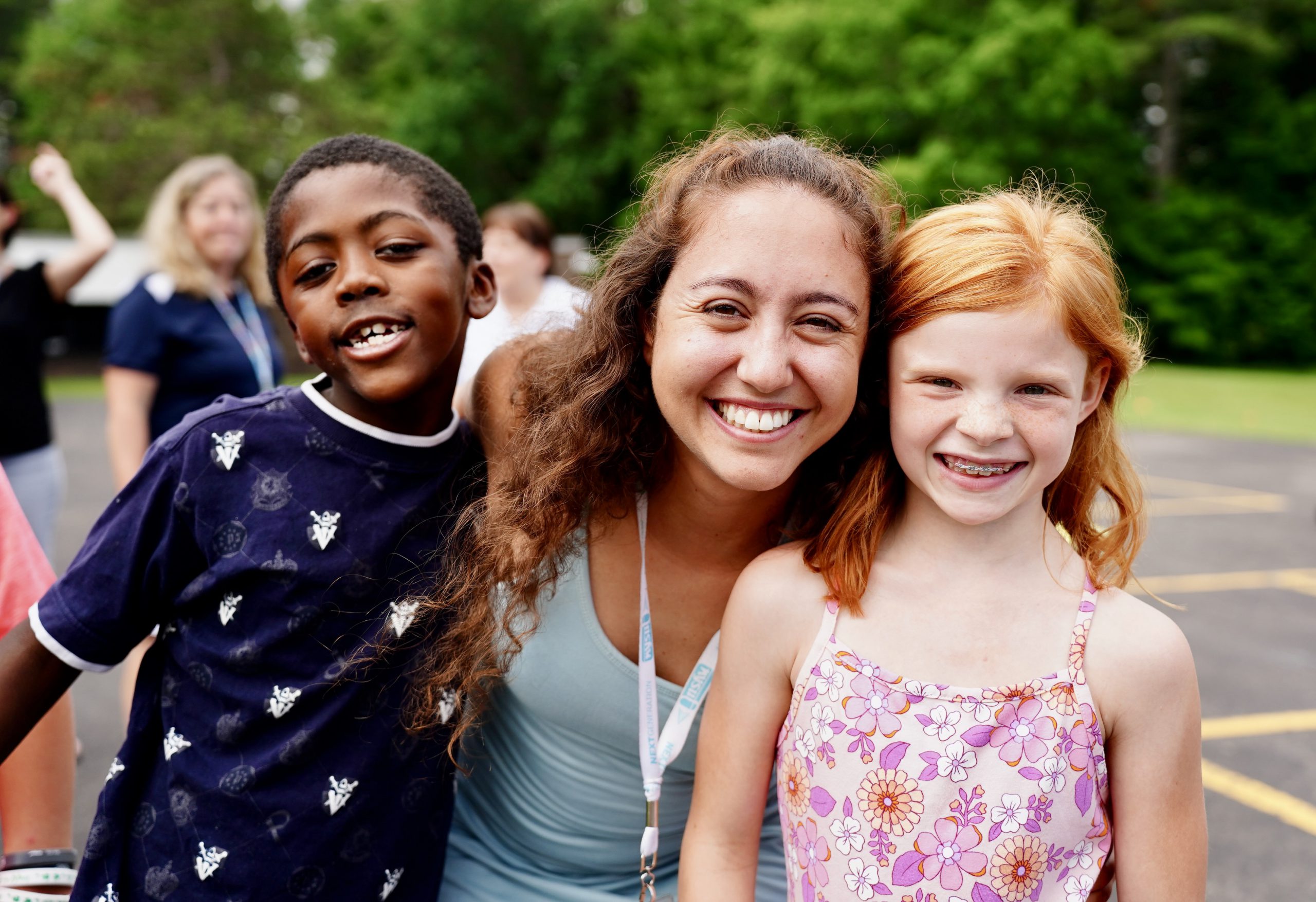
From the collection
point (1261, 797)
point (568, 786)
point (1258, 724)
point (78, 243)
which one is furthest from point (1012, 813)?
point (78, 243)

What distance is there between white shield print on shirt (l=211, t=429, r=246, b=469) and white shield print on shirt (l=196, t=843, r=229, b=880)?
0.59 m

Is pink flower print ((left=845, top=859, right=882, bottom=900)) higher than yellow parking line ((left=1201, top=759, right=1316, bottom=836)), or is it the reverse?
pink flower print ((left=845, top=859, right=882, bottom=900))

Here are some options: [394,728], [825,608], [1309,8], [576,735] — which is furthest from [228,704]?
[1309,8]

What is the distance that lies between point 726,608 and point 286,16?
2672 centimetres

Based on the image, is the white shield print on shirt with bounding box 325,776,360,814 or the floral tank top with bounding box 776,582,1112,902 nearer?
the floral tank top with bounding box 776,582,1112,902

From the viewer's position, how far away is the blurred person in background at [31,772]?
1601mm

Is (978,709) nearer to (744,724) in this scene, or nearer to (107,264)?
(744,724)

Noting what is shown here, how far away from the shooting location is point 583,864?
1890 millimetres

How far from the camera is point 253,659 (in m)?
1.55

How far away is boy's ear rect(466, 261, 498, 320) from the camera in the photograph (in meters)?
1.89

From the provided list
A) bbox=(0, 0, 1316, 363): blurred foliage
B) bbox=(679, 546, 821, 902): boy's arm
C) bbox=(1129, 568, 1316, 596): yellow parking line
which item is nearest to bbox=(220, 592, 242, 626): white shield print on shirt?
bbox=(679, 546, 821, 902): boy's arm

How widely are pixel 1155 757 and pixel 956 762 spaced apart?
0.28 meters

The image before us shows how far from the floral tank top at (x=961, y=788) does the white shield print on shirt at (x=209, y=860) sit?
0.92 meters

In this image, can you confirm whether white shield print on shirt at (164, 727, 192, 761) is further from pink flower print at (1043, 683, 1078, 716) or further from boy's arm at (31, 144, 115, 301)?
boy's arm at (31, 144, 115, 301)
